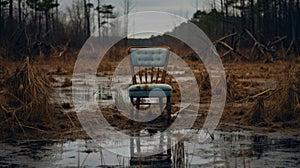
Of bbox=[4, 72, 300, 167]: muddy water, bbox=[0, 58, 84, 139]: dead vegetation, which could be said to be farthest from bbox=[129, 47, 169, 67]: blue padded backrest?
bbox=[4, 72, 300, 167]: muddy water

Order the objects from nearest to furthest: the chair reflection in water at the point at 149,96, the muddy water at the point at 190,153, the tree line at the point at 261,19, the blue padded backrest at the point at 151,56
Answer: the muddy water at the point at 190,153 < the chair reflection in water at the point at 149,96 < the blue padded backrest at the point at 151,56 < the tree line at the point at 261,19

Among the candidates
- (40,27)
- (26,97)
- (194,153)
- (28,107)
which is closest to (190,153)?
(194,153)

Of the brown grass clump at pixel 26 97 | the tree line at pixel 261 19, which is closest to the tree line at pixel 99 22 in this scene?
the tree line at pixel 261 19

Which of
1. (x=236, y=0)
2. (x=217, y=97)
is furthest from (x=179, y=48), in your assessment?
(x=217, y=97)

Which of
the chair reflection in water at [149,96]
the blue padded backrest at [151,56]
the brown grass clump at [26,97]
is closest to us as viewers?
the chair reflection in water at [149,96]

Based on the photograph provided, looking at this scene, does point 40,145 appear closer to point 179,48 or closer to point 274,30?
point 179,48

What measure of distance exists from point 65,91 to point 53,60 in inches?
525

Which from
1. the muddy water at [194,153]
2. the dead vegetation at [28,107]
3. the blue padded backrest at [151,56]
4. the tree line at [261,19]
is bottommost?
the muddy water at [194,153]

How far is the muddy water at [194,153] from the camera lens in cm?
589

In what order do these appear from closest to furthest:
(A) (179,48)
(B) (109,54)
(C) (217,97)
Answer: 1. (C) (217,97)
2. (B) (109,54)
3. (A) (179,48)

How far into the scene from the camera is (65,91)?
1428 cm

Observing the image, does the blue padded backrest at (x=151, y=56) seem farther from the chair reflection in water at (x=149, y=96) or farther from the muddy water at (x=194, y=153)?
the muddy water at (x=194, y=153)

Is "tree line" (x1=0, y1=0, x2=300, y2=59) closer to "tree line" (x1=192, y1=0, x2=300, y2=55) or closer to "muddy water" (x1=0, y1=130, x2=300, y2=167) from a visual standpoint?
"tree line" (x1=192, y1=0, x2=300, y2=55)

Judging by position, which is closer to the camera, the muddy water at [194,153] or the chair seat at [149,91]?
the muddy water at [194,153]
